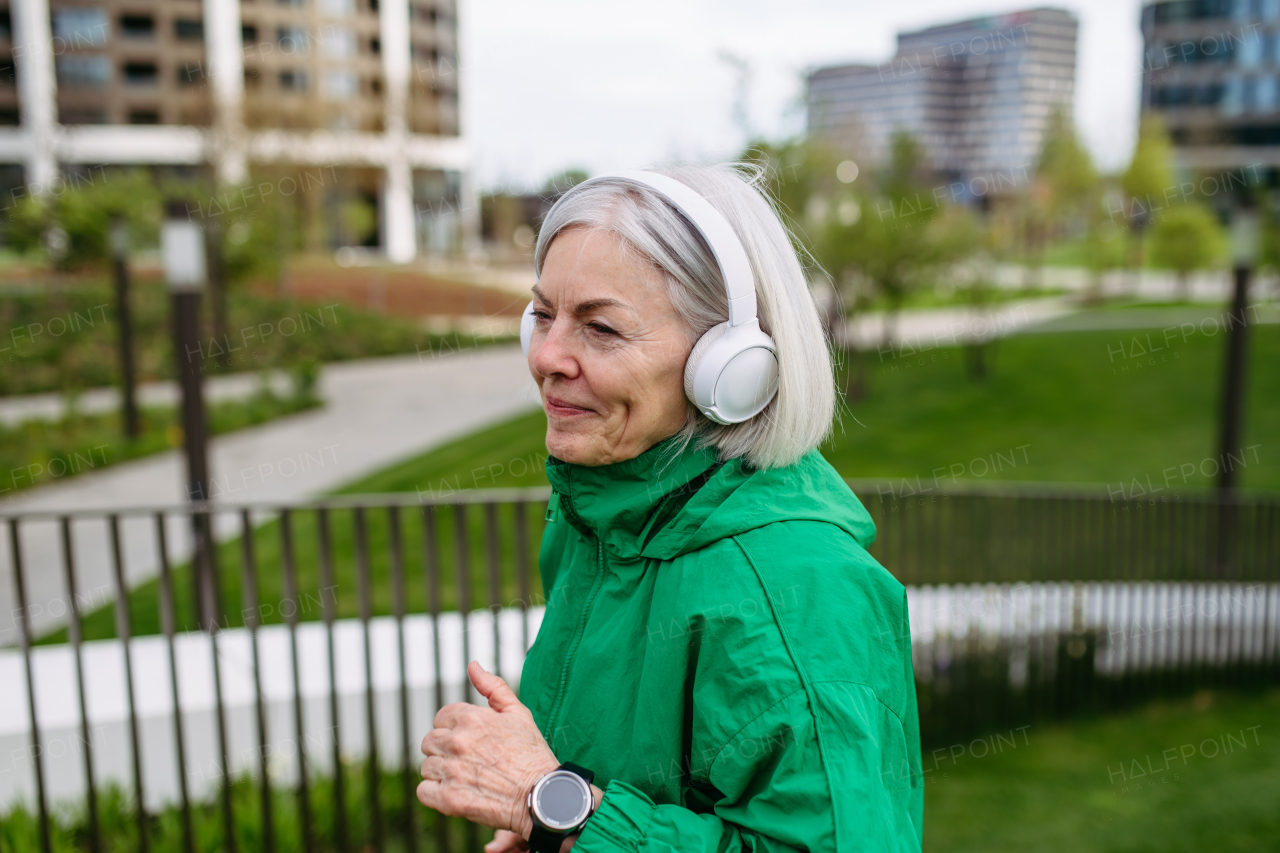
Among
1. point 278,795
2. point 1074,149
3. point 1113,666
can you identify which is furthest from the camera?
point 1074,149

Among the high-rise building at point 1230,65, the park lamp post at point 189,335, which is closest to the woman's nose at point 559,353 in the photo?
the park lamp post at point 189,335

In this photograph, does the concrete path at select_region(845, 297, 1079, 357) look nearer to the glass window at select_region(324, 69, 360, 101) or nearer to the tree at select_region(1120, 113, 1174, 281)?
the tree at select_region(1120, 113, 1174, 281)

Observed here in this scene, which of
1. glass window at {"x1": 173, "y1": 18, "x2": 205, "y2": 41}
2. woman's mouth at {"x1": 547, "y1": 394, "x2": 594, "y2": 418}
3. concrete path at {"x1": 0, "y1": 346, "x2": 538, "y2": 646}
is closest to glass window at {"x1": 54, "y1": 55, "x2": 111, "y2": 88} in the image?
glass window at {"x1": 173, "y1": 18, "x2": 205, "y2": 41}

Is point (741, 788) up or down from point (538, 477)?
up

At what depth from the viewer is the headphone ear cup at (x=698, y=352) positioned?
1315 millimetres

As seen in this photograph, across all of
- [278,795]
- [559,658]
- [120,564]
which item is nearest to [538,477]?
[278,795]

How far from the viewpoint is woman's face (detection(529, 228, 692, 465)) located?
1326 mm

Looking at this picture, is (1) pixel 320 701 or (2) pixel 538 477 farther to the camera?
(2) pixel 538 477

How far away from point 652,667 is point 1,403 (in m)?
14.7

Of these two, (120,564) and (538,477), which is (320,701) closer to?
(120,564)

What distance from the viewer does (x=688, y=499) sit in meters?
1.32

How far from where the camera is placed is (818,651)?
1.17m

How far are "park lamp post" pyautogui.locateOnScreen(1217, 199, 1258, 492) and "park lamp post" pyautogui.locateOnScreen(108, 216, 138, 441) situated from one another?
10.6 meters

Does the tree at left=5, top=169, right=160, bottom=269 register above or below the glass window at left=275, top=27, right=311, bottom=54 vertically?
below
